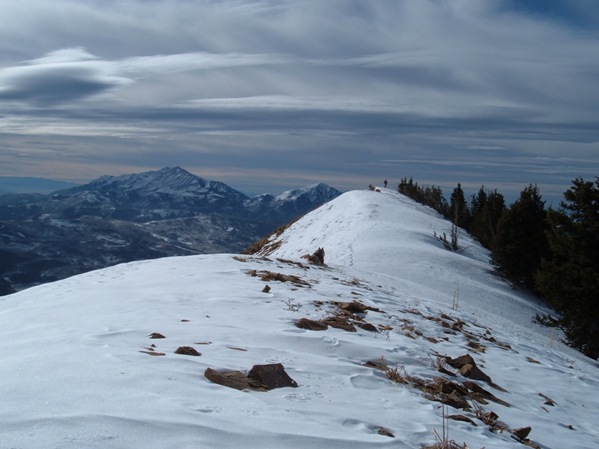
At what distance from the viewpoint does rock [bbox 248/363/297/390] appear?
4.68m

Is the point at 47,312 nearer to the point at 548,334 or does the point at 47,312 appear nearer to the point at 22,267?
the point at 548,334

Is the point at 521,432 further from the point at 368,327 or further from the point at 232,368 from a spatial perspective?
the point at 368,327

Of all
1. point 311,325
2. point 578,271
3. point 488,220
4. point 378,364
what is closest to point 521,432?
point 378,364

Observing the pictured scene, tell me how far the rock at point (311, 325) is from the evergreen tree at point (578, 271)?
42.5 feet

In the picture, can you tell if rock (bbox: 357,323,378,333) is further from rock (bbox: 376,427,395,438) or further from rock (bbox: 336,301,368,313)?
rock (bbox: 376,427,395,438)

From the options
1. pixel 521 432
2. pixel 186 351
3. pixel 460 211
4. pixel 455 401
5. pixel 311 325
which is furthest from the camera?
pixel 460 211

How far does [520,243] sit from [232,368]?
965 inches

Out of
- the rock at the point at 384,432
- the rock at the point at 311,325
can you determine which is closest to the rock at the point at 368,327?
the rock at the point at 311,325

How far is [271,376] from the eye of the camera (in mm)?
4738

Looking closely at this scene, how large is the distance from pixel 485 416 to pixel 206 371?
9.55 ft

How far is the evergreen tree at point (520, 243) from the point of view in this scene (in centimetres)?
2555

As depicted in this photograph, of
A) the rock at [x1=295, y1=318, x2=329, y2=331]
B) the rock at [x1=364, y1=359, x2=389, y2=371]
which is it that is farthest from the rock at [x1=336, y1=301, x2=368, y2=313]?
the rock at [x1=364, y1=359, x2=389, y2=371]

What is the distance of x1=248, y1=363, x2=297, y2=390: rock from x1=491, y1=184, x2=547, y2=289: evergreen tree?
918 inches

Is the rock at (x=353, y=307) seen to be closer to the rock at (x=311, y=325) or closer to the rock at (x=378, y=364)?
the rock at (x=311, y=325)
